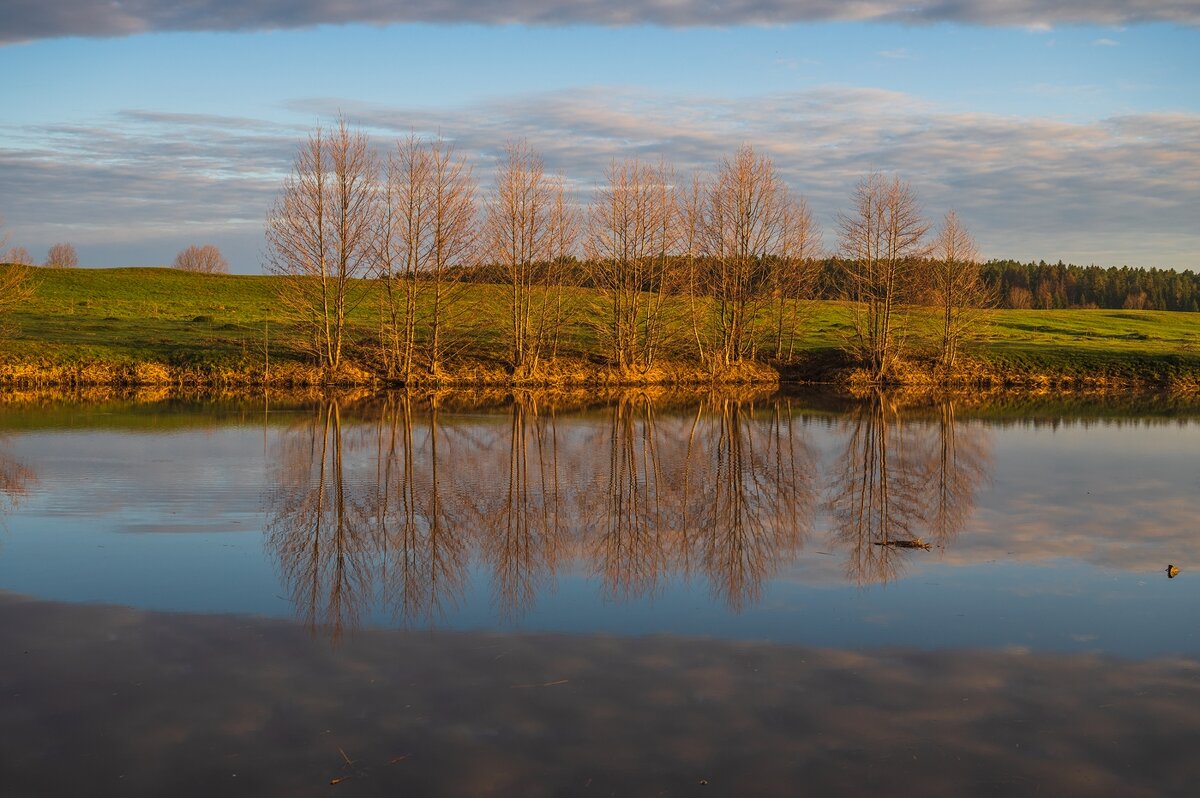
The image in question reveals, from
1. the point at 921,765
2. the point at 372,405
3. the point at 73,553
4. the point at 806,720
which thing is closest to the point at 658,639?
the point at 806,720

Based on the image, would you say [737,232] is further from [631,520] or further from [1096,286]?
[1096,286]

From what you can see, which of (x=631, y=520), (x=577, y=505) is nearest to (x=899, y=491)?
(x=631, y=520)

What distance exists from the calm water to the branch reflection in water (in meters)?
0.10

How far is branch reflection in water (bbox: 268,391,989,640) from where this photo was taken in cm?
1231

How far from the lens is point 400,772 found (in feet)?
23.4

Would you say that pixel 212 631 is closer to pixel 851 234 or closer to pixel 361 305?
pixel 851 234

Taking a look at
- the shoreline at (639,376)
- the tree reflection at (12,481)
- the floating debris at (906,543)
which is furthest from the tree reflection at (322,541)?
the shoreline at (639,376)

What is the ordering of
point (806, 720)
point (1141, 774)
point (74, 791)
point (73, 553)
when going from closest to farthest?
point (74, 791) < point (1141, 774) < point (806, 720) < point (73, 553)

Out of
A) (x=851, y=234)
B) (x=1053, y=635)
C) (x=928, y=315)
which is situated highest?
(x=851, y=234)

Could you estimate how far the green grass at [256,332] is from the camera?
4734 cm

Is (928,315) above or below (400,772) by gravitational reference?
above

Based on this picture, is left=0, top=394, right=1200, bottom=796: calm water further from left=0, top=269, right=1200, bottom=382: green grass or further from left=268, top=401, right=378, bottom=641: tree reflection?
left=0, top=269, right=1200, bottom=382: green grass

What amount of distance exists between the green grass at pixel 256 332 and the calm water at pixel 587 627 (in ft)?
87.0

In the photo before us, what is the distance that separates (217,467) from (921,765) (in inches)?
668
